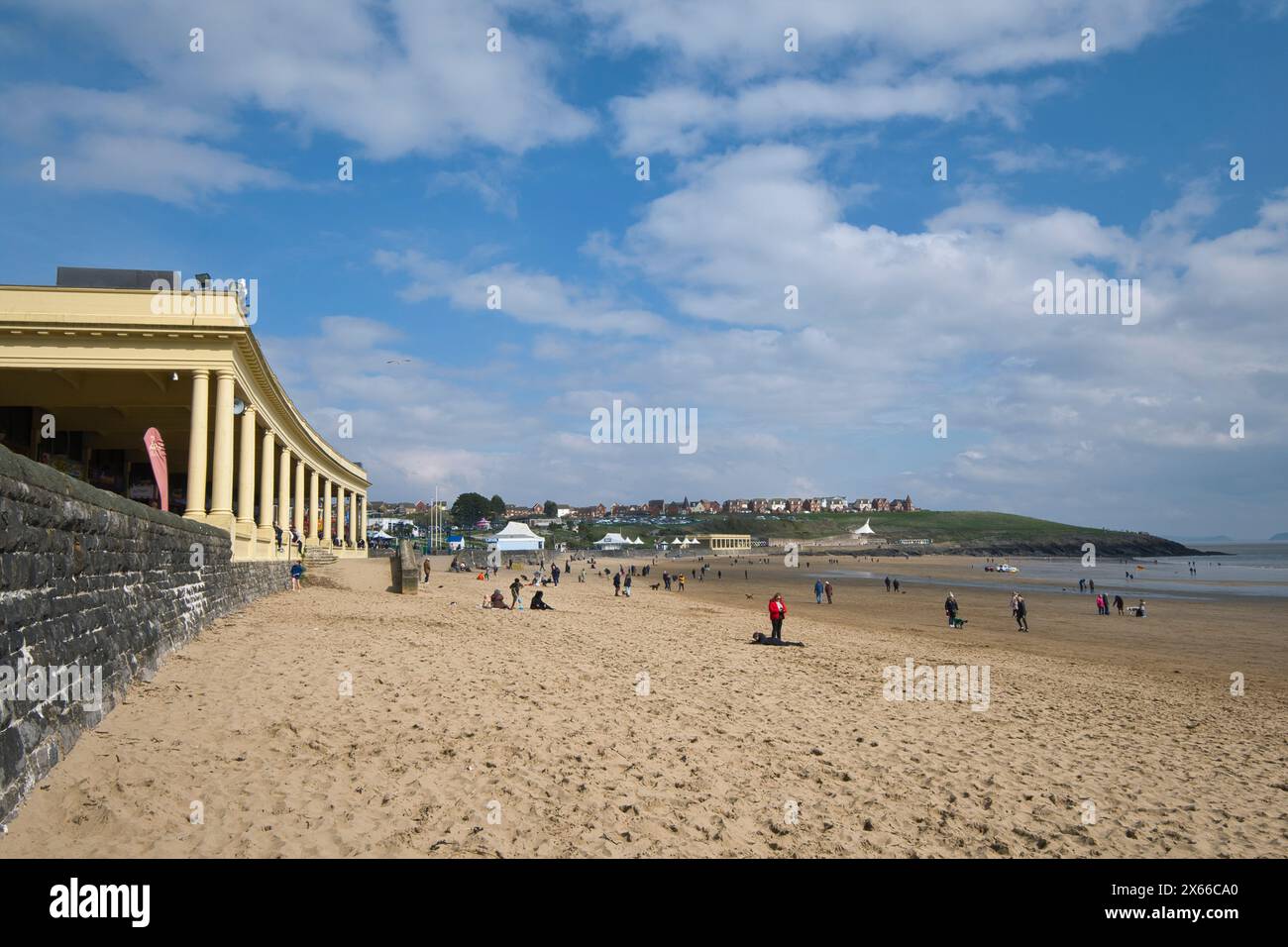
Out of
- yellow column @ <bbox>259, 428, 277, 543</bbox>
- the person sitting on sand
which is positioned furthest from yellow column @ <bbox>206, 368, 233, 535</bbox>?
the person sitting on sand

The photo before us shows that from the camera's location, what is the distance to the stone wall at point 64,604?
512 centimetres

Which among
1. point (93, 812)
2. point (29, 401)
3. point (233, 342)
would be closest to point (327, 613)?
point (233, 342)

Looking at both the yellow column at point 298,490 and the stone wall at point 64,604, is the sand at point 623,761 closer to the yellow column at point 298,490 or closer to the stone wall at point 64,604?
the stone wall at point 64,604

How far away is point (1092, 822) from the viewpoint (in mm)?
7199

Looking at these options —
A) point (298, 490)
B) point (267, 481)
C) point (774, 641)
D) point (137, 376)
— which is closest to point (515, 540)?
point (298, 490)

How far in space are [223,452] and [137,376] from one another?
4045 mm

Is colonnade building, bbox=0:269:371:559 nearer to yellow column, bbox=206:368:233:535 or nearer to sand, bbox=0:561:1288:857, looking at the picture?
yellow column, bbox=206:368:233:535

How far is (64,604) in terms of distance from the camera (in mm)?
6301

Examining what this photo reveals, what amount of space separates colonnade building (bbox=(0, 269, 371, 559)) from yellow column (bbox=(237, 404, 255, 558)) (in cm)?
3

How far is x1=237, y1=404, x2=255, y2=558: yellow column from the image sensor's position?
75.4ft

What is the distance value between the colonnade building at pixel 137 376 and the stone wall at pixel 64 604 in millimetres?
9875

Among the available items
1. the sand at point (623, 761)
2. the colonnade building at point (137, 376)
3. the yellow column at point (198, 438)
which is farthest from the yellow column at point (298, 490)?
the sand at point (623, 761)
